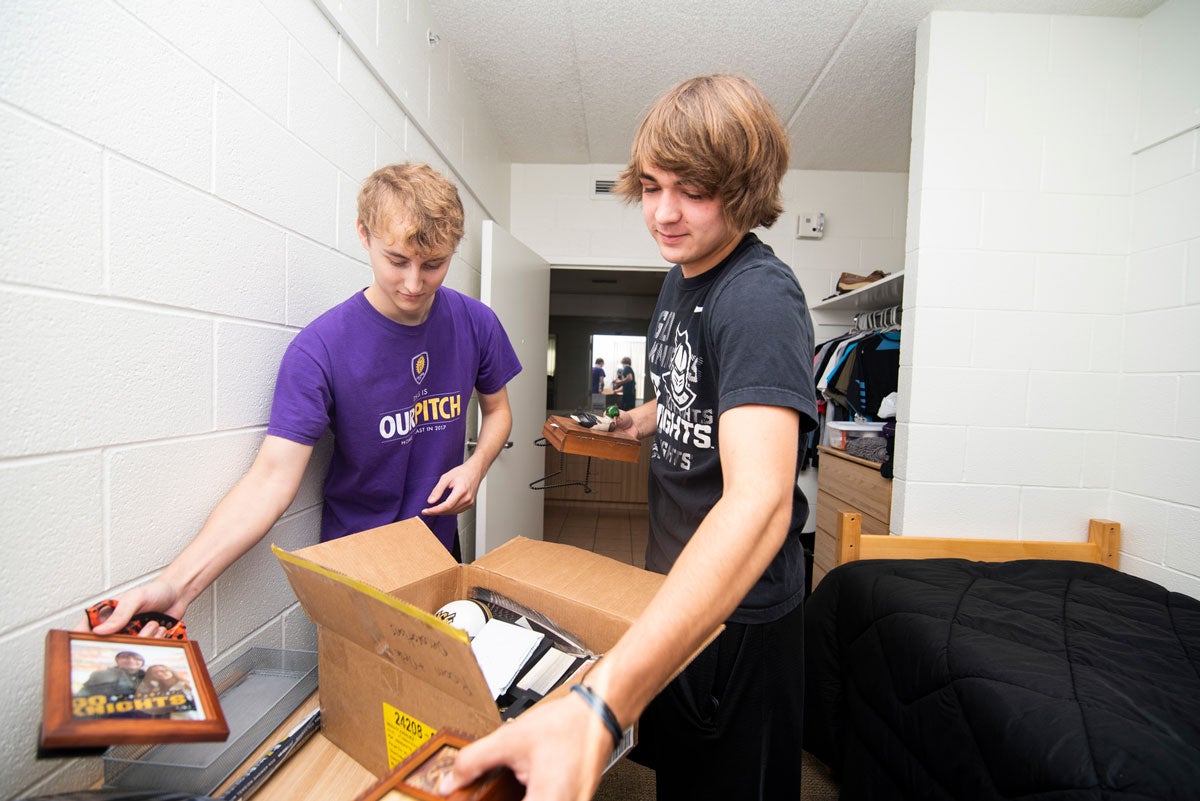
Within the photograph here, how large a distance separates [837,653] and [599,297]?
523cm

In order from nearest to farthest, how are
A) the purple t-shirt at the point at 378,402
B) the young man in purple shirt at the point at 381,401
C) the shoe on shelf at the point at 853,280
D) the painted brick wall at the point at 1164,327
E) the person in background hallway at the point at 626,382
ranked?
the young man in purple shirt at the point at 381,401, the purple t-shirt at the point at 378,402, the painted brick wall at the point at 1164,327, the shoe on shelf at the point at 853,280, the person in background hallway at the point at 626,382

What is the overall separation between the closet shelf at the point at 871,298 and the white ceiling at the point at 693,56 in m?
0.87

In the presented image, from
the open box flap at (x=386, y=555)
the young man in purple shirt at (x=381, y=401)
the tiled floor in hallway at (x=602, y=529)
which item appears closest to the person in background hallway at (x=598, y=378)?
the tiled floor in hallway at (x=602, y=529)

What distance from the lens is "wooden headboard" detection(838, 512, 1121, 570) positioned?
78.1 inches

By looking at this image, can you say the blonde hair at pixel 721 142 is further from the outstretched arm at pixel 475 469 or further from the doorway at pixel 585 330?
the doorway at pixel 585 330

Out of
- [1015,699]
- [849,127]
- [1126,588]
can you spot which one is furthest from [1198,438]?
[849,127]

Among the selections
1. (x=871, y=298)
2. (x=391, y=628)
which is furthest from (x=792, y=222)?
(x=391, y=628)

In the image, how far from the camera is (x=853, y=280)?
310 centimetres

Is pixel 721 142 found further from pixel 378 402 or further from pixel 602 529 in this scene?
pixel 602 529

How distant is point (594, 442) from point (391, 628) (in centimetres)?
75

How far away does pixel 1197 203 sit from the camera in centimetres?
176

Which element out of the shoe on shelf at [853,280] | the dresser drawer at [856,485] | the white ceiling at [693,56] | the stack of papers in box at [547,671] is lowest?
the dresser drawer at [856,485]

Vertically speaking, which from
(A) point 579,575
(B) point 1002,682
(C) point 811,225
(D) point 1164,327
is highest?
(C) point 811,225

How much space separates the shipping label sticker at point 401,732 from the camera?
0.62m
